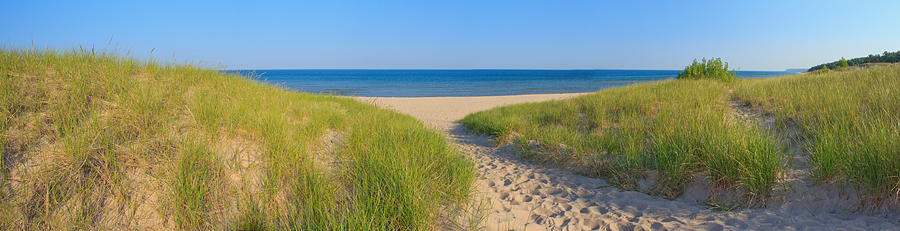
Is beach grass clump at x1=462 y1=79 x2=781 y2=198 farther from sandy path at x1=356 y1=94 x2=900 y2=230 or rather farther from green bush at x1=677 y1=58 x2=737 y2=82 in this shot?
green bush at x1=677 y1=58 x2=737 y2=82

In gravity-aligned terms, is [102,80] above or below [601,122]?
above

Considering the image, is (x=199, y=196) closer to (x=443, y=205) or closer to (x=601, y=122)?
(x=443, y=205)

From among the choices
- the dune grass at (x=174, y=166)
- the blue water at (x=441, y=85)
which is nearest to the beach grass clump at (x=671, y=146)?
the dune grass at (x=174, y=166)

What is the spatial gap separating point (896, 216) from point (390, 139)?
476 centimetres

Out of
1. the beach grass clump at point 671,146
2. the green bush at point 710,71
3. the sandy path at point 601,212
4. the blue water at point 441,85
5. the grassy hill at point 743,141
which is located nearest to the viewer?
the sandy path at point 601,212

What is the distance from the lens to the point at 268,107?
5.22 metres

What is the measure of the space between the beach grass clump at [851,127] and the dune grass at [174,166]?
3385 millimetres

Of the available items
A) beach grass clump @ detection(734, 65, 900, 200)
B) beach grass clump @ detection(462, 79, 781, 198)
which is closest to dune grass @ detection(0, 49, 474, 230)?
beach grass clump @ detection(462, 79, 781, 198)

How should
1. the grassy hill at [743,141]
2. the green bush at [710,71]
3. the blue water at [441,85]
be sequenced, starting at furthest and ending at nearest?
the blue water at [441,85] → the green bush at [710,71] → the grassy hill at [743,141]

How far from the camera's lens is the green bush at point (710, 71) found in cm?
1306

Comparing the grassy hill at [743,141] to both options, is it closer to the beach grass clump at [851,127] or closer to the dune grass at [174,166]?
the beach grass clump at [851,127]

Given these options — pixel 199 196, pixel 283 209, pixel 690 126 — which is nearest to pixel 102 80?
pixel 199 196

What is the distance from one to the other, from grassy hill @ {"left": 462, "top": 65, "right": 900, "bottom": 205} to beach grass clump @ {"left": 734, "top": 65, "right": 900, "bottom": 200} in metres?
0.01

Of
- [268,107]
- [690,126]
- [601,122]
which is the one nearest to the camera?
[690,126]
